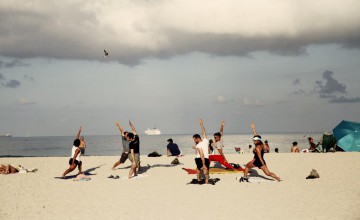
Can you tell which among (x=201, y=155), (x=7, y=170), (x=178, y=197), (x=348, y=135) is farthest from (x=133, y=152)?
(x=348, y=135)

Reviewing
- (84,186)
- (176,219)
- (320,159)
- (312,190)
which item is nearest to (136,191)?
(84,186)

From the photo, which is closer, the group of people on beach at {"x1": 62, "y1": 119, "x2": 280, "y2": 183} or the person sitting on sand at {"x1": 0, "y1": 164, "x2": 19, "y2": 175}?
the group of people on beach at {"x1": 62, "y1": 119, "x2": 280, "y2": 183}

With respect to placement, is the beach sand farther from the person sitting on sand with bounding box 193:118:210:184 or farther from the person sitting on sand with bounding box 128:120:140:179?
the person sitting on sand with bounding box 193:118:210:184

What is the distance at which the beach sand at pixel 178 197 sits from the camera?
7715 mm

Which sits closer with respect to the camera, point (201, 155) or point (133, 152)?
point (201, 155)

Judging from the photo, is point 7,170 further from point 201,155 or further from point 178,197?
point 178,197

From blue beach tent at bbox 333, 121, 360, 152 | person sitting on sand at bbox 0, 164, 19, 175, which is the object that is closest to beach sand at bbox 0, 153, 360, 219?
person sitting on sand at bbox 0, 164, 19, 175

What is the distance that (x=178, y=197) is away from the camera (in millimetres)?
9586

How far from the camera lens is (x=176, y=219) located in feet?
23.6

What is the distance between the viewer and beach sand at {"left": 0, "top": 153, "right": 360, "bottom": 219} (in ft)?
25.3

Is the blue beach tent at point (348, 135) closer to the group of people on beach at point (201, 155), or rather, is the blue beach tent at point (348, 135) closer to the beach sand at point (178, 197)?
the beach sand at point (178, 197)

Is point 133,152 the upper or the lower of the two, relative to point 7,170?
upper

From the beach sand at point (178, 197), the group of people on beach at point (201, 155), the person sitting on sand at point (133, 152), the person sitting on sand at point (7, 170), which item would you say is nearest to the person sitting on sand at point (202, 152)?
the group of people on beach at point (201, 155)

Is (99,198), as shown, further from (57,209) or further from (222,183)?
(222,183)
